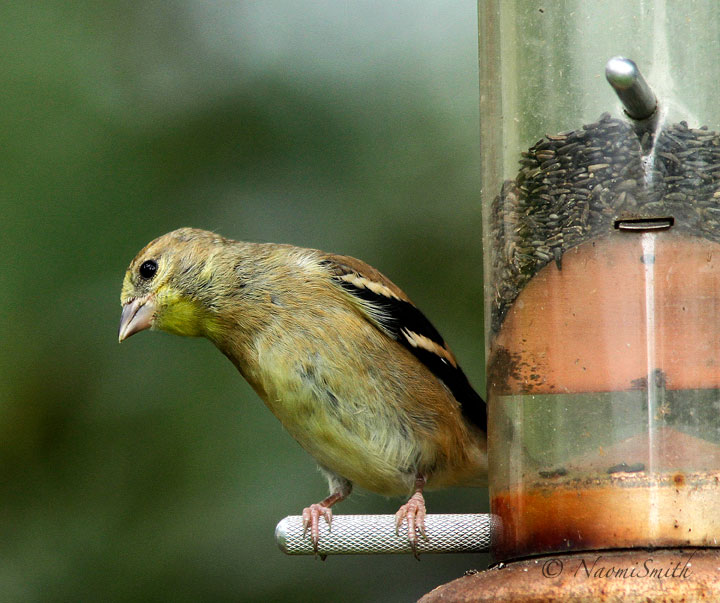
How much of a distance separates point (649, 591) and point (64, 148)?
4.69 m

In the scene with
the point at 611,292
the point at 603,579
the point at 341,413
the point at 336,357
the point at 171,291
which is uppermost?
the point at 171,291

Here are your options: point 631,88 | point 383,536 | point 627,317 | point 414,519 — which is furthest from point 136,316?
point 631,88

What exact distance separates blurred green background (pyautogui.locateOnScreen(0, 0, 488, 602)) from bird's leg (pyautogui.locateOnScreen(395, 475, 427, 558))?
1408 mm

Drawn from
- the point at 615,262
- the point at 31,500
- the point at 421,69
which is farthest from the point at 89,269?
the point at 615,262

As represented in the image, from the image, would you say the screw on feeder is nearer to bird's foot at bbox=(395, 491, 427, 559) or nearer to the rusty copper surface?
the rusty copper surface

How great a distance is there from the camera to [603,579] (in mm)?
3041

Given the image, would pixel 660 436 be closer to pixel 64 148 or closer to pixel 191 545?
pixel 191 545

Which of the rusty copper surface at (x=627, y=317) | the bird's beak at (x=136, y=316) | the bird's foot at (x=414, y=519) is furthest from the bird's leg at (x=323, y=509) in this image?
the bird's beak at (x=136, y=316)

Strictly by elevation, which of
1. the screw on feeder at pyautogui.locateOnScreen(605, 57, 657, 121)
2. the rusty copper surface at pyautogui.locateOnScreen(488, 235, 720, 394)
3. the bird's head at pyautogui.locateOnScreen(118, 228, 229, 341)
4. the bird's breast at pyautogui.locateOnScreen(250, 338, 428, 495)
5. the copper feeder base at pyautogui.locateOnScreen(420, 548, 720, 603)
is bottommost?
the copper feeder base at pyautogui.locateOnScreen(420, 548, 720, 603)

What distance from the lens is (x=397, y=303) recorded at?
521 centimetres

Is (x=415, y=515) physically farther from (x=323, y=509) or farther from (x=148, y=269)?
(x=148, y=269)

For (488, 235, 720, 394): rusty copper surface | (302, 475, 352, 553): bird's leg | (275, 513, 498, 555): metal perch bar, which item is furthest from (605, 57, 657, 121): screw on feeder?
(302, 475, 352, 553): bird's leg

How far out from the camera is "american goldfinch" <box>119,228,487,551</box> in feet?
16.1

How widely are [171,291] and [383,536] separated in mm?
2060
